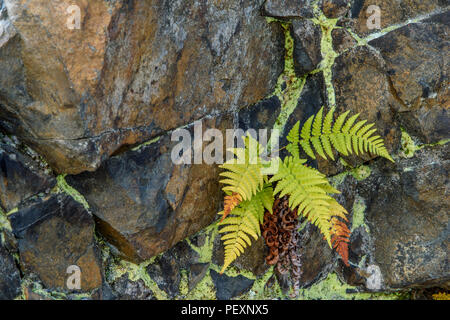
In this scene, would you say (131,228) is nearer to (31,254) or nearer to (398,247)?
(31,254)

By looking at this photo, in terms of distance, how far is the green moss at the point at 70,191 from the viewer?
9.22 ft

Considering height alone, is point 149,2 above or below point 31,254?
above

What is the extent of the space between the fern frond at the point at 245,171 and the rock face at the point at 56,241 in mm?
993

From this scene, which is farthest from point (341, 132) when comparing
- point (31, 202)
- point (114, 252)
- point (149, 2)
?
point (31, 202)

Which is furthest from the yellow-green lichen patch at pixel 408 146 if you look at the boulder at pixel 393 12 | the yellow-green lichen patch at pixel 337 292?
the yellow-green lichen patch at pixel 337 292

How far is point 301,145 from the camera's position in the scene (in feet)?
11.4

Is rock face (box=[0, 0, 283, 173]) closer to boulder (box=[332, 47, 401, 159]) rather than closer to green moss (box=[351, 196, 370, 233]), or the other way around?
boulder (box=[332, 47, 401, 159])

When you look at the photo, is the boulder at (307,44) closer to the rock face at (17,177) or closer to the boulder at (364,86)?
the boulder at (364,86)

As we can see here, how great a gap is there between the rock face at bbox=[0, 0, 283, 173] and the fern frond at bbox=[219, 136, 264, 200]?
386 mm

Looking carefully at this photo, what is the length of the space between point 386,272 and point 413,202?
69 cm

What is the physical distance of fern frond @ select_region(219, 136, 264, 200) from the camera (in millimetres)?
2998

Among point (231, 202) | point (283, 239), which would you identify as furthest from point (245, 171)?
point (283, 239)

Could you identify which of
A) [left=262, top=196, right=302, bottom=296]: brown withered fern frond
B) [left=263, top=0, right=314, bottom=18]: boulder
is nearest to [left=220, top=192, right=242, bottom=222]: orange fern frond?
[left=262, top=196, right=302, bottom=296]: brown withered fern frond

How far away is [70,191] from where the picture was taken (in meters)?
2.85
